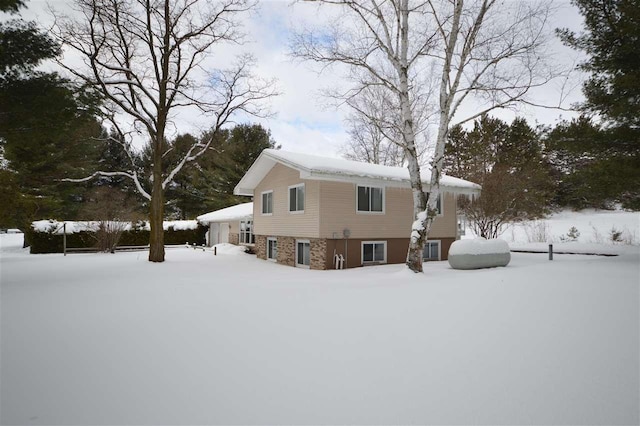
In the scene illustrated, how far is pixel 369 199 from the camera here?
13.5m

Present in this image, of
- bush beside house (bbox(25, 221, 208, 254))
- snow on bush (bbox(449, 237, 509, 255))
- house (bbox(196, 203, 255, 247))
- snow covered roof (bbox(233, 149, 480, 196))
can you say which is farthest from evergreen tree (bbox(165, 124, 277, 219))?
snow on bush (bbox(449, 237, 509, 255))

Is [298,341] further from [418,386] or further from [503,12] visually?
[503,12]

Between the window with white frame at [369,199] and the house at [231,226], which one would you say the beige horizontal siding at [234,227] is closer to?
the house at [231,226]

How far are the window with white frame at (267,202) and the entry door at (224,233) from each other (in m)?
8.79

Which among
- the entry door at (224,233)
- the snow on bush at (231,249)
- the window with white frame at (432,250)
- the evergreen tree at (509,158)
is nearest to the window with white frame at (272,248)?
the snow on bush at (231,249)

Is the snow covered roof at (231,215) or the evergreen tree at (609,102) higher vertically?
the evergreen tree at (609,102)

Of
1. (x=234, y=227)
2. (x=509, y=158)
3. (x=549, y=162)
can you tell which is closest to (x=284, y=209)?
(x=234, y=227)

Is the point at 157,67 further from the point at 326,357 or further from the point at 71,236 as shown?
the point at 326,357

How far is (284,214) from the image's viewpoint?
14648mm

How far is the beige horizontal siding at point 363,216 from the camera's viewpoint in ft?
40.6

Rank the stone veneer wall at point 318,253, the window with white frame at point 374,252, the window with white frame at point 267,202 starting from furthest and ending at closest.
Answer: the window with white frame at point 267,202, the window with white frame at point 374,252, the stone veneer wall at point 318,253

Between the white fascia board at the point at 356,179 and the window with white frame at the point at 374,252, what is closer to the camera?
the white fascia board at the point at 356,179

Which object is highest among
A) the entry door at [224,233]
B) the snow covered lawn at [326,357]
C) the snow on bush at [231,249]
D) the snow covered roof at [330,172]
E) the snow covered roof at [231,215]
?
the snow covered roof at [330,172]

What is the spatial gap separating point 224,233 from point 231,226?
1559 millimetres
